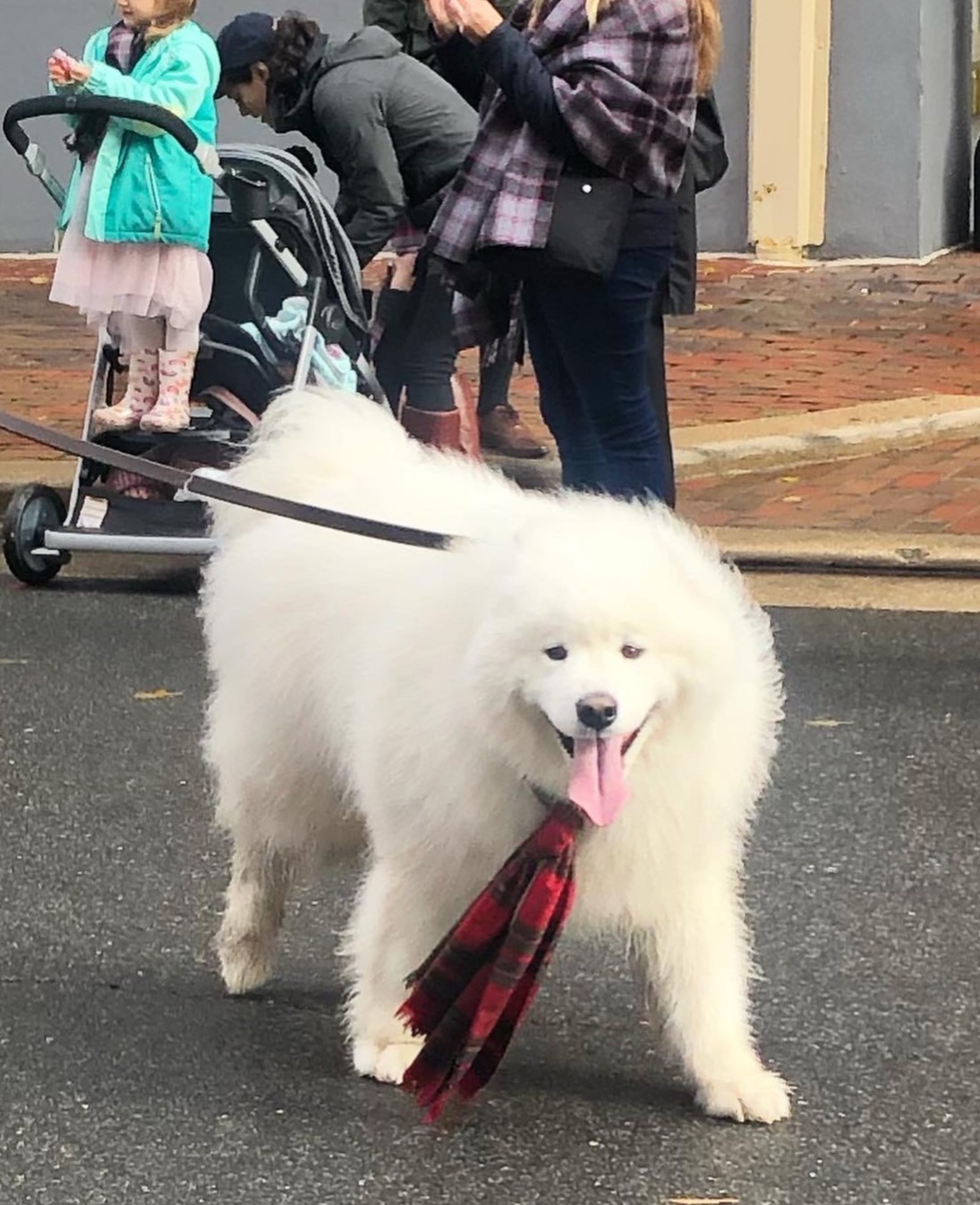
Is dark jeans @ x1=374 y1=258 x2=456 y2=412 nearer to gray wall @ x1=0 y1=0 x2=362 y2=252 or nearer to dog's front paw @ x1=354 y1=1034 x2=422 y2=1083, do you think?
dog's front paw @ x1=354 y1=1034 x2=422 y2=1083

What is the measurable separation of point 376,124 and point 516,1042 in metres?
4.60

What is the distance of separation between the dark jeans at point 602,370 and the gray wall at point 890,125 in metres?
9.27

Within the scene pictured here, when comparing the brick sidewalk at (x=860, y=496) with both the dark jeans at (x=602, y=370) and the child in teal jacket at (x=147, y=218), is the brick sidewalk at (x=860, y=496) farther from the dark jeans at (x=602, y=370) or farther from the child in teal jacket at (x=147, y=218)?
the child in teal jacket at (x=147, y=218)

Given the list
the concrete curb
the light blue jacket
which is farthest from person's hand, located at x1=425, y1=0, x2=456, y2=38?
the concrete curb

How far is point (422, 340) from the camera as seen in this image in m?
8.12

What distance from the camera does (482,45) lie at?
565cm

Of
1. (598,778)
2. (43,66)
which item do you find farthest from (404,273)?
(43,66)

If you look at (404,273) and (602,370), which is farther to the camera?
(404,273)

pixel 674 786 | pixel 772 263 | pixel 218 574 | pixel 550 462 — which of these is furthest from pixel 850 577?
pixel 772 263

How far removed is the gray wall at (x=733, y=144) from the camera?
14.9m

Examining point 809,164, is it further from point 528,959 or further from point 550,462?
point 528,959

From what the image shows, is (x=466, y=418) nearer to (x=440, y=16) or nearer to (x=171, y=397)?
(x=171, y=397)

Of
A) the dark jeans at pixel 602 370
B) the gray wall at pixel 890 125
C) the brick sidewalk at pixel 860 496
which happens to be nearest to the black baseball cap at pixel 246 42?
the dark jeans at pixel 602 370

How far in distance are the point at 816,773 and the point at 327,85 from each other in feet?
11.6
